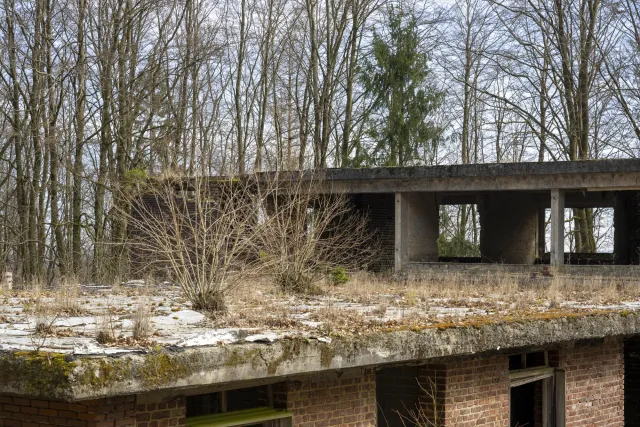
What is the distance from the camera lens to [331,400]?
26.4ft

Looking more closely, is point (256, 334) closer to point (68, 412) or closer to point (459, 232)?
point (68, 412)

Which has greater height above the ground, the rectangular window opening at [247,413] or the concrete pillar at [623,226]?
the concrete pillar at [623,226]

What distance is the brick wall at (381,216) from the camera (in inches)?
964

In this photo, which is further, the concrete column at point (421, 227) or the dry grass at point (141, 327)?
the concrete column at point (421, 227)

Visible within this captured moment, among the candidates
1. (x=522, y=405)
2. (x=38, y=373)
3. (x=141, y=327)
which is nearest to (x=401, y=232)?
(x=522, y=405)

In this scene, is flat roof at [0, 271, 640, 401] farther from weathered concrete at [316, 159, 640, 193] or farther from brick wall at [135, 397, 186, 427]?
weathered concrete at [316, 159, 640, 193]

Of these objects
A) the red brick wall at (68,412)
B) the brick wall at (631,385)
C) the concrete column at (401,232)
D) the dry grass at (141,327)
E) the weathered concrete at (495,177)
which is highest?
the weathered concrete at (495,177)

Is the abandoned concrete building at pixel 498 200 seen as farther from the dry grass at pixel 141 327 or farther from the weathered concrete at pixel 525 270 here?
the dry grass at pixel 141 327

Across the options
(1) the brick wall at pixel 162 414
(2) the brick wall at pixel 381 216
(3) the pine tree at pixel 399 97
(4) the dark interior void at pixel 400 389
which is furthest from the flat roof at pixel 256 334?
(3) the pine tree at pixel 399 97

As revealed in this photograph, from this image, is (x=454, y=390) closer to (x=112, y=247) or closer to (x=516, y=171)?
(x=516, y=171)

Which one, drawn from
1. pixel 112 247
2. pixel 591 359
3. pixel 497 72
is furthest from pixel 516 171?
pixel 497 72

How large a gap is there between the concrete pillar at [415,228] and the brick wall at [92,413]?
14.0m

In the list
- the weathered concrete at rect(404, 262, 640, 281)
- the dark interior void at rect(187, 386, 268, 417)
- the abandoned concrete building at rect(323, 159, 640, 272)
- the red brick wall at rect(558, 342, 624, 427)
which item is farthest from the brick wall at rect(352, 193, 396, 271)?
the dark interior void at rect(187, 386, 268, 417)

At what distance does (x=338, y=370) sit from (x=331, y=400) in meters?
0.46
